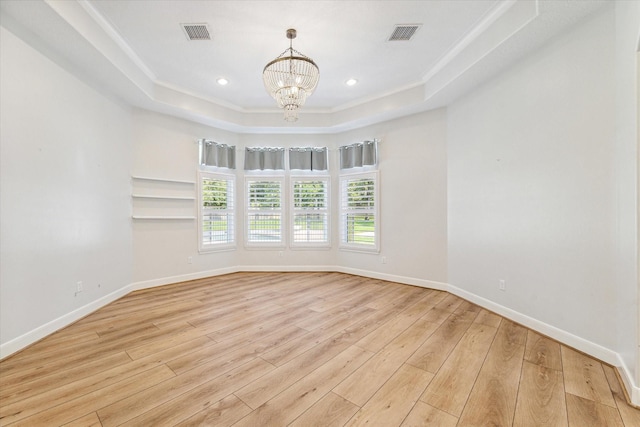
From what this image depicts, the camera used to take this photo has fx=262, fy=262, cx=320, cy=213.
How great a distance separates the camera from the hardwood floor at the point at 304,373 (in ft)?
4.92

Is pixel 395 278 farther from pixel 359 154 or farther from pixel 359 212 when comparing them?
pixel 359 154

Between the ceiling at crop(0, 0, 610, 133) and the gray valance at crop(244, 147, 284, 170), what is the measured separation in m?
1.14

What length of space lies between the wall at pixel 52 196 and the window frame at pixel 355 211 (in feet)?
11.5

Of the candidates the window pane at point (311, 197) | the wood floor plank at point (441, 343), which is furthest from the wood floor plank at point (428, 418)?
the window pane at point (311, 197)

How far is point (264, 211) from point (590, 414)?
183 inches

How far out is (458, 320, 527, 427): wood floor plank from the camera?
1482mm

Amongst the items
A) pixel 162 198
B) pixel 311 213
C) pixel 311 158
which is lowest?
pixel 311 213

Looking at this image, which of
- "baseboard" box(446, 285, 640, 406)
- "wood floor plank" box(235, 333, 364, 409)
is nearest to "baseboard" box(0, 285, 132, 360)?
"wood floor plank" box(235, 333, 364, 409)

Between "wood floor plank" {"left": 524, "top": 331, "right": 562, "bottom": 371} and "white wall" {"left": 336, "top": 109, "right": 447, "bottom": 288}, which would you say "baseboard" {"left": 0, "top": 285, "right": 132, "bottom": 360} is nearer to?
"white wall" {"left": 336, "top": 109, "right": 447, "bottom": 288}

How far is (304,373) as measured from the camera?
1.89m

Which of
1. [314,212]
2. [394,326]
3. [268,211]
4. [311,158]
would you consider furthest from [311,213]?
[394,326]

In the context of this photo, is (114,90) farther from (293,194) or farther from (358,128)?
(358,128)

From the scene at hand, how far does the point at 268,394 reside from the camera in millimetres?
1671

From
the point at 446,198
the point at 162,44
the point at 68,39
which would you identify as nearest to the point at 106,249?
the point at 68,39
